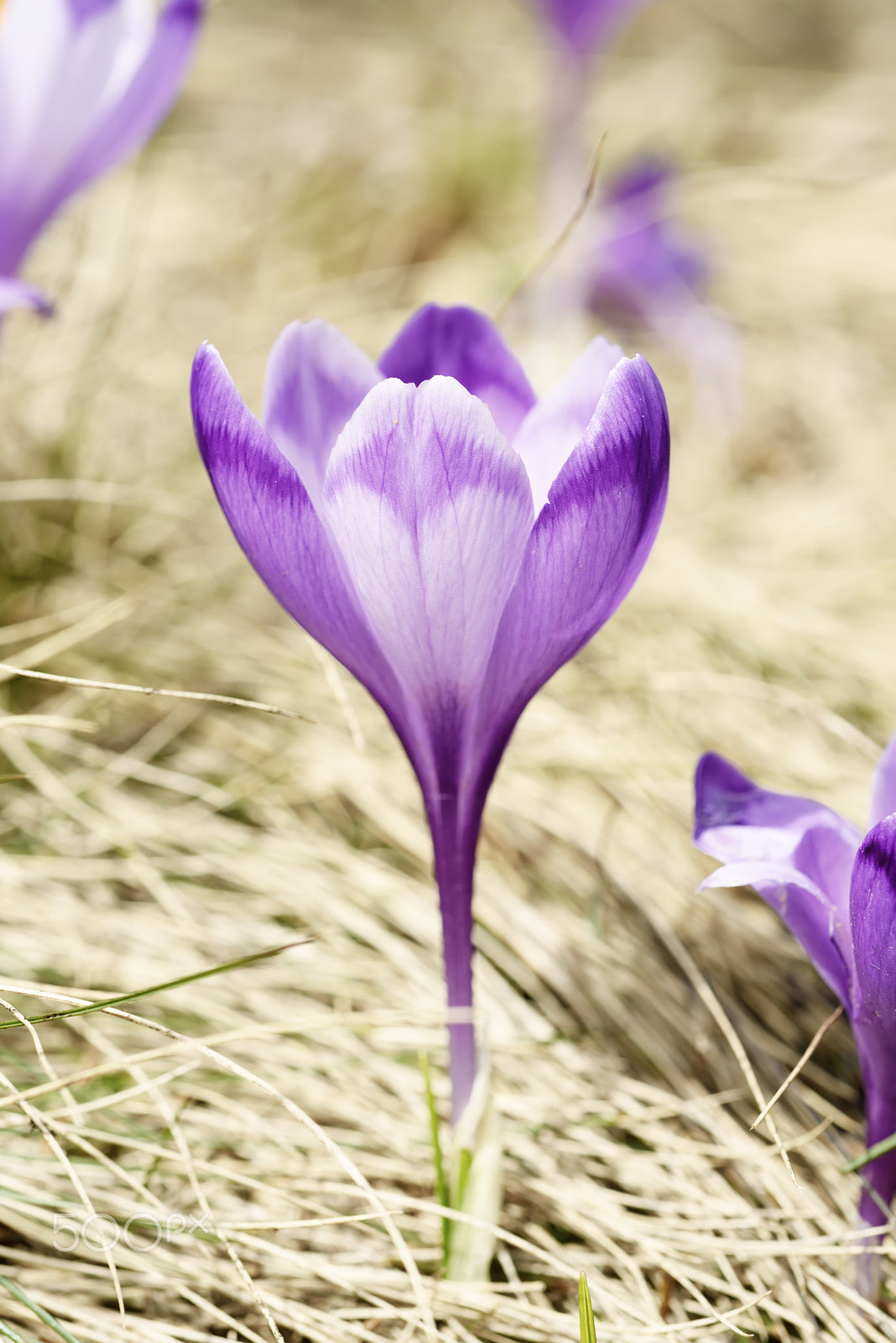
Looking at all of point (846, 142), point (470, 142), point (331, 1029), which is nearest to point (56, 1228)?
point (331, 1029)

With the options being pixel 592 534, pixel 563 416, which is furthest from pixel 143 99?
pixel 592 534

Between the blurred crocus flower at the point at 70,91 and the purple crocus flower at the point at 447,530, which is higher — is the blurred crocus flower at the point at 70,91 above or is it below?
above

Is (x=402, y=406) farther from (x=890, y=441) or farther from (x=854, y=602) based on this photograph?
(x=890, y=441)

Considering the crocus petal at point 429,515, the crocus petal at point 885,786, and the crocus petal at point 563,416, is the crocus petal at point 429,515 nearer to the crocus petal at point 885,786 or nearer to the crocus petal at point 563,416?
the crocus petal at point 563,416

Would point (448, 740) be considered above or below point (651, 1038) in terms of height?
above

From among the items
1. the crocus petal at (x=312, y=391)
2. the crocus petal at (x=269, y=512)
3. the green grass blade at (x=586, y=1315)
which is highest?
the crocus petal at (x=312, y=391)

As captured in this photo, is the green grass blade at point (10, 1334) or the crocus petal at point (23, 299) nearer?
the green grass blade at point (10, 1334)
